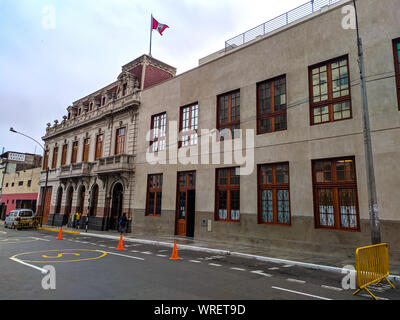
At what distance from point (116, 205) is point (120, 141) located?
19.5 ft

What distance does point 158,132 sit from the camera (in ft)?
74.9

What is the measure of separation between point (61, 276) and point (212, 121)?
43.4 feet

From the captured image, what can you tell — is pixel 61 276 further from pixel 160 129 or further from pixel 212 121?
A: pixel 160 129

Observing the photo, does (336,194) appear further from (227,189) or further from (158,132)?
(158,132)

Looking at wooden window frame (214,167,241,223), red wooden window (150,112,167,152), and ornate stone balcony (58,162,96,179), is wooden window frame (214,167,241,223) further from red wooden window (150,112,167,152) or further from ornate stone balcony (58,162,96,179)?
ornate stone balcony (58,162,96,179)

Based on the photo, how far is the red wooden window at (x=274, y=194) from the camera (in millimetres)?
14852

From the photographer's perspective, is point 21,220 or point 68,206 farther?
point 68,206

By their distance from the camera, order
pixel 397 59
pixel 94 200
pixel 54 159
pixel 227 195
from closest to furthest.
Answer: pixel 397 59 → pixel 227 195 → pixel 94 200 → pixel 54 159

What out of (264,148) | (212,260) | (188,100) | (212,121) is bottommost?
(212,260)

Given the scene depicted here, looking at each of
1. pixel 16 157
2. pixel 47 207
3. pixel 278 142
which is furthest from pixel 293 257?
pixel 16 157

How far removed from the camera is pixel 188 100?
2073 centimetres

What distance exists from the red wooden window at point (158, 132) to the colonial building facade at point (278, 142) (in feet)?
0.43

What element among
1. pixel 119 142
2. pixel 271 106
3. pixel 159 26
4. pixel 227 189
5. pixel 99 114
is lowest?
pixel 227 189
